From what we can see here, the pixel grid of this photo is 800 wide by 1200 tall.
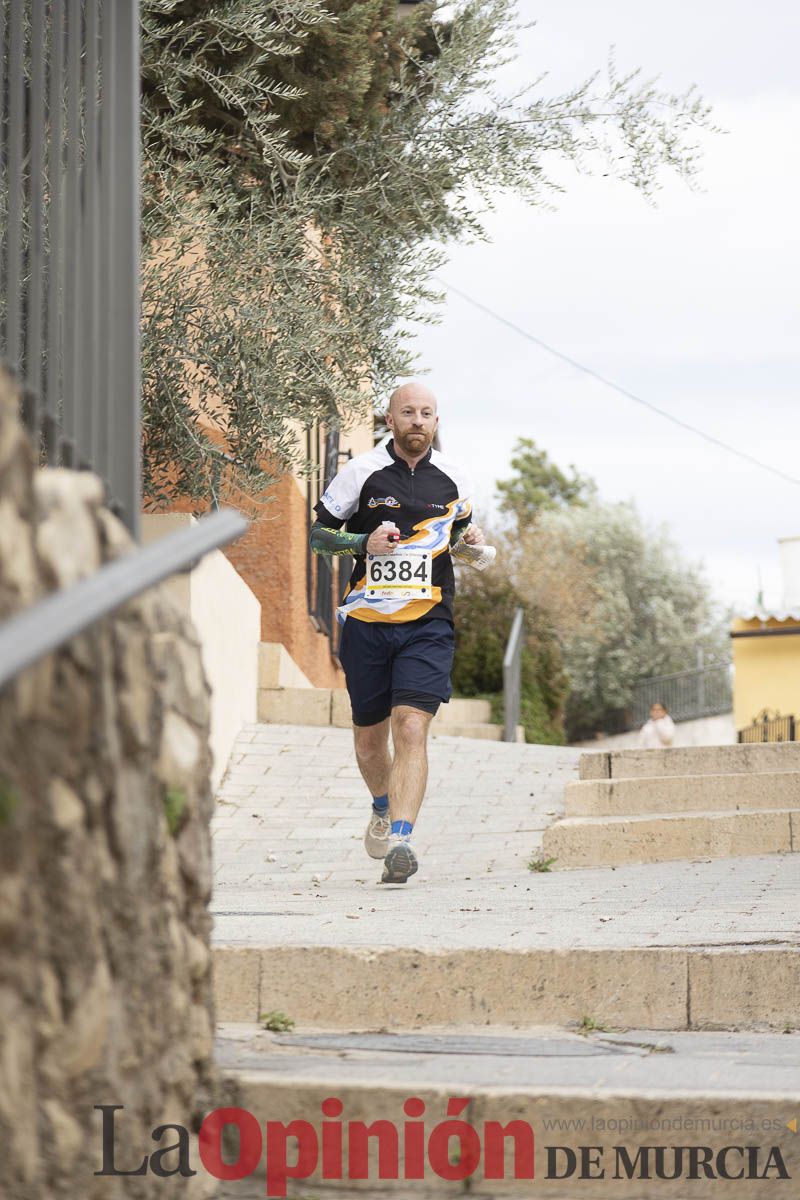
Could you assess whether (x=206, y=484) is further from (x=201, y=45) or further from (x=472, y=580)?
(x=472, y=580)

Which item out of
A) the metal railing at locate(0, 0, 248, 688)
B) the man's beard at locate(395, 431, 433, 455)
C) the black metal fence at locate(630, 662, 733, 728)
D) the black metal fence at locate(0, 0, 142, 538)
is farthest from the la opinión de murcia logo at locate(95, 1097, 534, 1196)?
the black metal fence at locate(630, 662, 733, 728)

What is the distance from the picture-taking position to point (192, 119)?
866 cm

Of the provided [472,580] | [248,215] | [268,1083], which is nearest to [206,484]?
[248,215]

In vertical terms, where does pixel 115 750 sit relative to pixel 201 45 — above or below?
below

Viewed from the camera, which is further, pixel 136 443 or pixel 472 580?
pixel 472 580

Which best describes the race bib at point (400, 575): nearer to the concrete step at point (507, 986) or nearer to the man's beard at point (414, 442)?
the man's beard at point (414, 442)

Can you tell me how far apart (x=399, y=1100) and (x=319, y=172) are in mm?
7469

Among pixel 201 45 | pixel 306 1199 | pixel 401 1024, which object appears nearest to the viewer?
pixel 306 1199

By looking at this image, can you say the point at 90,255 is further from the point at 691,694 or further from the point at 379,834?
the point at 691,694

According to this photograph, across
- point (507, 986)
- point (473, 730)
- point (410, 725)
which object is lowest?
point (507, 986)

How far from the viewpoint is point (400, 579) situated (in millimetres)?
6023

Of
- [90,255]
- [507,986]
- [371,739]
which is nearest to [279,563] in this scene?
[371,739]

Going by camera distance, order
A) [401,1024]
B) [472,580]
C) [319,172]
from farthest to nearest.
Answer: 1. [472,580]
2. [319,172]
3. [401,1024]

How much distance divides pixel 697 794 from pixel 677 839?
89 centimetres
